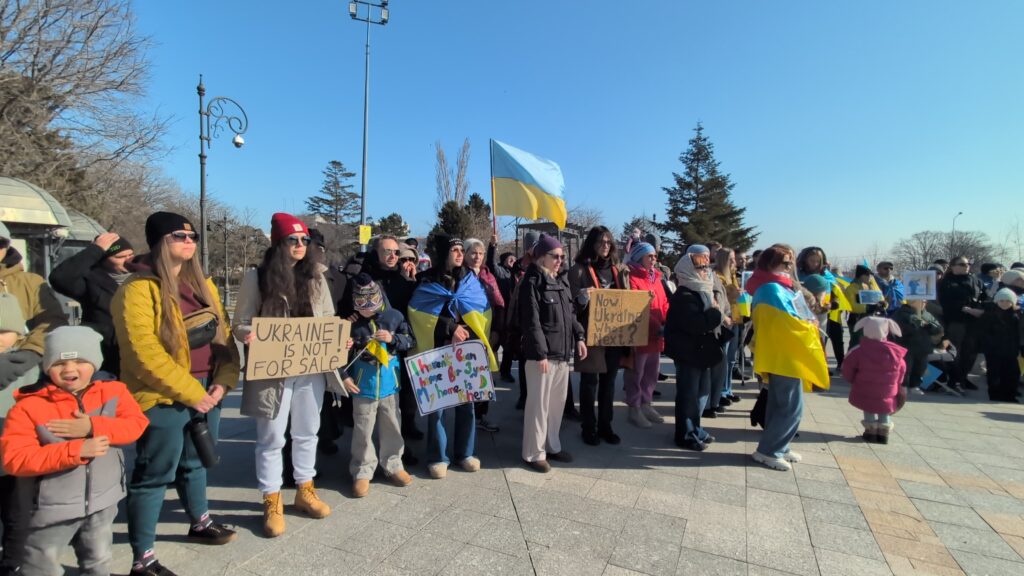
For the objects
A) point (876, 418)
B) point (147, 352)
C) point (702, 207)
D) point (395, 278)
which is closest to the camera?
point (147, 352)

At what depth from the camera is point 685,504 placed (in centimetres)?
360

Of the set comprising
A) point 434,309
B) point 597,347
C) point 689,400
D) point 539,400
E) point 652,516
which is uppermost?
point 434,309

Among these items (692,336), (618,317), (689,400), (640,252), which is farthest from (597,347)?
(640,252)

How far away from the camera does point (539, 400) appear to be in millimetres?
4215

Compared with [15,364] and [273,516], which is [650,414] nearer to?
[273,516]

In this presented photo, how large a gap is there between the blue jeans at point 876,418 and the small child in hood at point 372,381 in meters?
4.84

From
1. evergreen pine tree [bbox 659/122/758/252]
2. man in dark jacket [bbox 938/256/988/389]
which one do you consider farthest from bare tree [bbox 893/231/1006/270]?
man in dark jacket [bbox 938/256/988/389]

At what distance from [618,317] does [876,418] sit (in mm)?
3070

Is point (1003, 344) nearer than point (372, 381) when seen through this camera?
No

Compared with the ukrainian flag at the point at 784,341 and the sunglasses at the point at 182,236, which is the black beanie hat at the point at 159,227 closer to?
the sunglasses at the point at 182,236

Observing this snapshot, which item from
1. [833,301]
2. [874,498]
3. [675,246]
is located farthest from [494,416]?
[675,246]

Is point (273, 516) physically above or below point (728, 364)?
below

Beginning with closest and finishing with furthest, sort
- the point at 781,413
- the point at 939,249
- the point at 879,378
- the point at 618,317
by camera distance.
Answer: the point at 781,413, the point at 618,317, the point at 879,378, the point at 939,249

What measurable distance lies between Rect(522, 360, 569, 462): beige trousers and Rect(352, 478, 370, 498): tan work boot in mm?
1368
